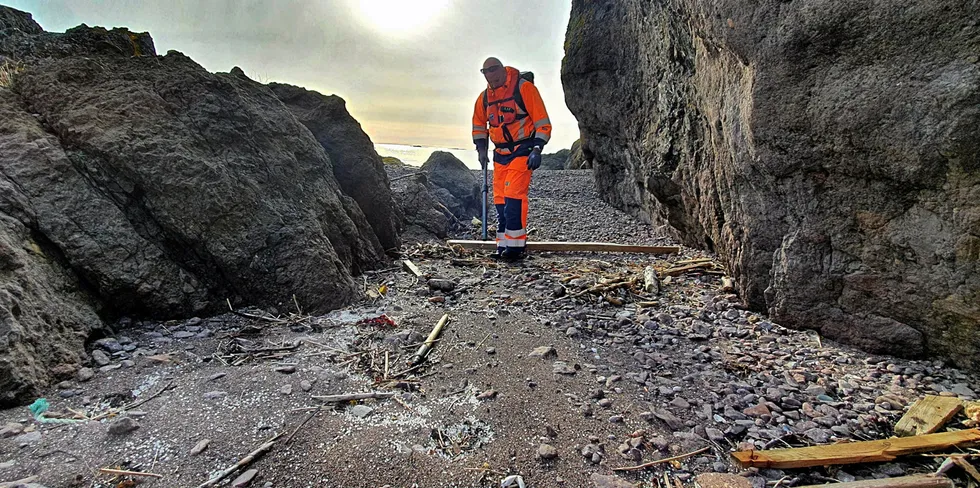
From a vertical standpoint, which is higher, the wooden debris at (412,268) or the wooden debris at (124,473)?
the wooden debris at (412,268)

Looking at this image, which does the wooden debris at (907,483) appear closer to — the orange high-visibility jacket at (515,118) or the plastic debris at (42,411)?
the plastic debris at (42,411)

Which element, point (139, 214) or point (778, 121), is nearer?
point (778, 121)

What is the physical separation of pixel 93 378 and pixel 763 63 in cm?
522

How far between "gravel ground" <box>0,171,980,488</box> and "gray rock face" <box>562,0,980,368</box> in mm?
353

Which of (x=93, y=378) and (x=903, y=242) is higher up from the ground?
(x=903, y=242)

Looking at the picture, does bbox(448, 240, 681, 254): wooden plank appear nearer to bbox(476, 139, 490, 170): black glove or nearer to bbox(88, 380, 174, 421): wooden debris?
bbox(476, 139, 490, 170): black glove

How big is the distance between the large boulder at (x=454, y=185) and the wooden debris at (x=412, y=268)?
13.1 ft

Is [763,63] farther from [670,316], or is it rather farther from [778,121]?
[670,316]

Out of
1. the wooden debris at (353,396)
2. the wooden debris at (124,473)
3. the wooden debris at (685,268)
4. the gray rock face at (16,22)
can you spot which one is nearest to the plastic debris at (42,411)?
the wooden debris at (124,473)

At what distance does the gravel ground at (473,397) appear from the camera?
7.22 ft

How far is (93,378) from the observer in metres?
2.90

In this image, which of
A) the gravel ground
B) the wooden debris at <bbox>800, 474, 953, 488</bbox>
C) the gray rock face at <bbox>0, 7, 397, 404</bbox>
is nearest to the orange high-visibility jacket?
the gray rock face at <bbox>0, 7, 397, 404</bbox>

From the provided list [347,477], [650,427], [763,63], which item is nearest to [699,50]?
[763,63]

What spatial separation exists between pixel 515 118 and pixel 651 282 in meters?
3.11
